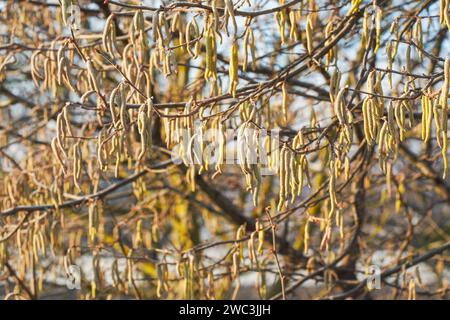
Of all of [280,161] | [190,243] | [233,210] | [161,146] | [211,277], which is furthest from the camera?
[190,243]

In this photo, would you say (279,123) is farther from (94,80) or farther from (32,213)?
(94,80)

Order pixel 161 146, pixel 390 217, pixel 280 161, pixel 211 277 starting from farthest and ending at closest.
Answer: pixel 390 217, pixel 161 146, pixel 211 277, pixel 280 161

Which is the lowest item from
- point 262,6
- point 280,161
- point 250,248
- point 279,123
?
point 250,248

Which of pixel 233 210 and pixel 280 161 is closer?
pixel 280 161

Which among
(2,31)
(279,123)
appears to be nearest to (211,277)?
(279,123)

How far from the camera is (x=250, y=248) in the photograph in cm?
347
